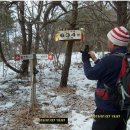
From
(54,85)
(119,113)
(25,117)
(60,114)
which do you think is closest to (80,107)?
(60,114)

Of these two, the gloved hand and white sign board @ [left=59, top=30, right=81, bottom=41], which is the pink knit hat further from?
white sign board @ [left=59, top=30, right=81, bottom=41]

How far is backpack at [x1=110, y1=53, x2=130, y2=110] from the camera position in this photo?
3.57 meters

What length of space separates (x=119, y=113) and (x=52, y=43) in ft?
35.8

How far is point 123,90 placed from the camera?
11.7 ft

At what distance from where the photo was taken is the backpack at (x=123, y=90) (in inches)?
141

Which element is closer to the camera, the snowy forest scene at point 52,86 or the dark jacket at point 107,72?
the dark jacket at point 107,72

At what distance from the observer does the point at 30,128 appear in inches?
253

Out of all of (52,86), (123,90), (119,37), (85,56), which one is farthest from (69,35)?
(123,90)

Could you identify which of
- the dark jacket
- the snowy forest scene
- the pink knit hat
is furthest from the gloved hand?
the snowy forest scene

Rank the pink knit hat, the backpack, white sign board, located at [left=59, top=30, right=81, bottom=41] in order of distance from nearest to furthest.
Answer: the backpack, the pink knit hat, white sign board, located at [left=59, top=30, right=81, bottom=41]

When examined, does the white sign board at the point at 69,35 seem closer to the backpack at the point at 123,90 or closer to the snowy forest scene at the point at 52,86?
the snowy forest scene at the point at 52,86

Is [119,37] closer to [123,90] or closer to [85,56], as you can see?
[85,56]

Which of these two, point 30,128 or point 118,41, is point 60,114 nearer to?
point 30,128

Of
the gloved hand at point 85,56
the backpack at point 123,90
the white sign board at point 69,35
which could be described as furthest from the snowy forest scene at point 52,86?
the backpack at point 123,90
